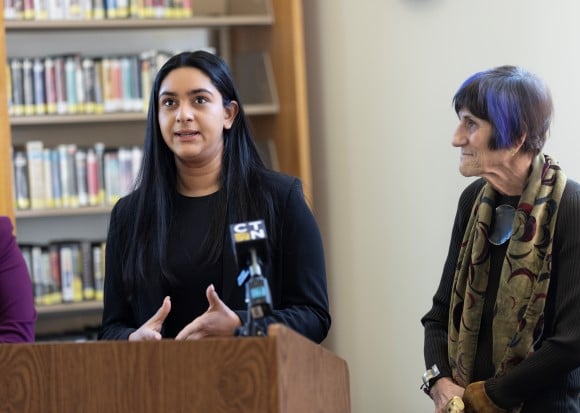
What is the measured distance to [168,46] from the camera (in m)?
4.96

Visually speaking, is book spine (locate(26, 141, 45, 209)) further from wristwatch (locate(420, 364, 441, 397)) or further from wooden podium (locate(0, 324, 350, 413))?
wooden podium (locate(0, 324, 350, 413))

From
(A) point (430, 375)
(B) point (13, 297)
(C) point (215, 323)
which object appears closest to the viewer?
(C) point (215, 323)

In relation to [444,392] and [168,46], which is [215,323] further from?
[168,46]

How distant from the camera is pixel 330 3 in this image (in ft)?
15.3

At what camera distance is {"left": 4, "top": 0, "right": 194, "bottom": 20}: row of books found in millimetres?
4512

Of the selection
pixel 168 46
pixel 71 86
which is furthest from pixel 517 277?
pixel 168 46

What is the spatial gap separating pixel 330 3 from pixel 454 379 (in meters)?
2.54

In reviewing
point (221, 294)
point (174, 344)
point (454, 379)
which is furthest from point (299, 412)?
point (454, 379)

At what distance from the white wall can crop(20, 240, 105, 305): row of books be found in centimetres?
105

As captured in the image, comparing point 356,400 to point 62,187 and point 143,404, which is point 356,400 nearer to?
point 62,187

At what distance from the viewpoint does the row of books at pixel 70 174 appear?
14.9 ft

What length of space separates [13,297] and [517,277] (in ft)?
4.36

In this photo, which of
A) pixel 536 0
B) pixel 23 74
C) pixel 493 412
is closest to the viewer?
pixel 493 412

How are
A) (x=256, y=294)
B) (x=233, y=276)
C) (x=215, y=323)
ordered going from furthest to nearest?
(x=233, y=276) < (x=215, y=323) < (x=256, y=294)
